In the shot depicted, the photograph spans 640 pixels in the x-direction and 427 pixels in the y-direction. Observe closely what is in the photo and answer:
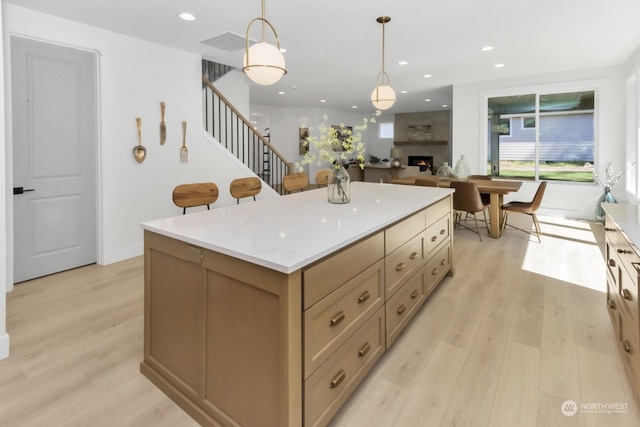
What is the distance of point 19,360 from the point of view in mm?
2127

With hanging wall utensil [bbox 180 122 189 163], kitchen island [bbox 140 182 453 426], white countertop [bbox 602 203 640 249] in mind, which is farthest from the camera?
hanging wall utensil [bbox 180 122 189 163]

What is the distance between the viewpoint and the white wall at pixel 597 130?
5930mm

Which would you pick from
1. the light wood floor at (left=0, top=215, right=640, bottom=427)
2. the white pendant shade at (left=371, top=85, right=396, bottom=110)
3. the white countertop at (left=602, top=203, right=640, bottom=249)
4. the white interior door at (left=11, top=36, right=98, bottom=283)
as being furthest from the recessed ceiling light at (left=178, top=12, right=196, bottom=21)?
the white countertop at (left=602, top=203, right=640, bottom=249)

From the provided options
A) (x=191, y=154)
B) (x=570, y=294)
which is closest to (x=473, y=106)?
(x=570, y=294)

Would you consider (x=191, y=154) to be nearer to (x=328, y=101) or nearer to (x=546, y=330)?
(x=546, y=330)

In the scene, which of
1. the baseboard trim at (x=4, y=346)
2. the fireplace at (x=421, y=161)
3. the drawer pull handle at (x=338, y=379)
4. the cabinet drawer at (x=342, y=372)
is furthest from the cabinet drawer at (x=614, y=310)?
the fireplace at (x=421, y=161)

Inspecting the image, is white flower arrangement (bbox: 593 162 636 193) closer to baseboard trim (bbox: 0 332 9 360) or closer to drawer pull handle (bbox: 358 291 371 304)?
drawer pull handle (bbox: 358 291 371 304)

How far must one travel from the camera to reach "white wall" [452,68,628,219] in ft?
19.5

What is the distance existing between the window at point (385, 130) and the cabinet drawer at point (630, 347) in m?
12.0

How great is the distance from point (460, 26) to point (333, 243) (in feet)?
11.6

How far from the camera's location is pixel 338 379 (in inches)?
64.2

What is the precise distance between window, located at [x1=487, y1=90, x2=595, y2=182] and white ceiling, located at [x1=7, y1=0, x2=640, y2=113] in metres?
0.75

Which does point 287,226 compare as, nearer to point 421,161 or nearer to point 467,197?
point 467,197

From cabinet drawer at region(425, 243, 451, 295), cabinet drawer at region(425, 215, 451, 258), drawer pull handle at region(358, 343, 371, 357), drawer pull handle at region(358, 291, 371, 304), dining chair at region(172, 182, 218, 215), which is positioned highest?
dining chair at region(172, 182, 218, 215)
